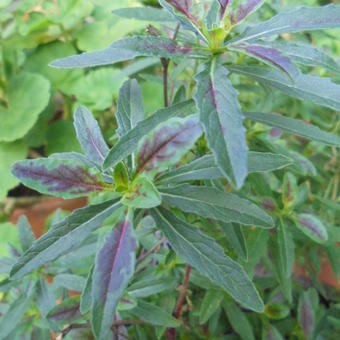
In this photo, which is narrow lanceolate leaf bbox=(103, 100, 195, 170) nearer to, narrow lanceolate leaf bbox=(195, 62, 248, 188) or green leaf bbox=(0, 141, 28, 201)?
narrow lanceolate leaf bbox=(195, 62, 248, 188)

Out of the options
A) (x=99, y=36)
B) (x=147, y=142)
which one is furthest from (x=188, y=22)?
(x=99, y=36)

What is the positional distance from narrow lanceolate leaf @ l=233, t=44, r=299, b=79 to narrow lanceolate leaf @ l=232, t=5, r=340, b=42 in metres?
0.03

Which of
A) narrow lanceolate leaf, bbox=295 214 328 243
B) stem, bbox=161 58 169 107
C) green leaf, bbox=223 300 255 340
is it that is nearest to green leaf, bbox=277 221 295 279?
narrow lanceolate leaf, bbox=295 214 328 243

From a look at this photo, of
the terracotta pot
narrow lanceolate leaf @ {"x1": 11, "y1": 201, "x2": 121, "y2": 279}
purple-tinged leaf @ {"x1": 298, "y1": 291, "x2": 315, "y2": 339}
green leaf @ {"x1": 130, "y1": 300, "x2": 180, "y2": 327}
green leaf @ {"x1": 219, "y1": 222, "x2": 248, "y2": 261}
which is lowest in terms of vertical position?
the terracotta pot

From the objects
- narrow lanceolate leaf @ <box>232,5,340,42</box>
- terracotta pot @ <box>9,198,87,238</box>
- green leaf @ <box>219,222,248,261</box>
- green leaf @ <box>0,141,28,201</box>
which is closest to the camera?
narrow lanceolate leaf @ <box>232,5,340,42</box>

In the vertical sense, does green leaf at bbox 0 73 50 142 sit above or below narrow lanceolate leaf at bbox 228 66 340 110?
below

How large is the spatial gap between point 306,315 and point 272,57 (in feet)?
1.96

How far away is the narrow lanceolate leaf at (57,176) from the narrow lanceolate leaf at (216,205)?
0.31 feet

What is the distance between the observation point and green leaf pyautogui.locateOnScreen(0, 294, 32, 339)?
73cm

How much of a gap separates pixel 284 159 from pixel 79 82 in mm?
1039

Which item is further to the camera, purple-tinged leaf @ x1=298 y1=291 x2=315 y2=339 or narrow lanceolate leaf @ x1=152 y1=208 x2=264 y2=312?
purple-tinged leaf @ x1=298 y1=291 x2=315 y2=339

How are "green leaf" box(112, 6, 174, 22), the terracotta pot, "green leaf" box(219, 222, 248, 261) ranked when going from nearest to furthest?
"green leaf" box(219, 222, 248, 261)
"green leaf" box(112, 6, 174, 22)
the terracotta pot

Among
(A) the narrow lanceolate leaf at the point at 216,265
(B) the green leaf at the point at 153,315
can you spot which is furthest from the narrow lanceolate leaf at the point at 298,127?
(B) the green leaf at the point at 153,315

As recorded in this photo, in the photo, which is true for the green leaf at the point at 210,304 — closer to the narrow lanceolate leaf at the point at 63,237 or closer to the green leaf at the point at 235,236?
the green leaf at the point at 235,236
